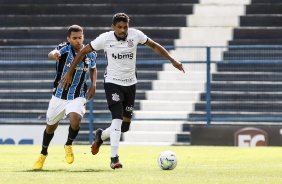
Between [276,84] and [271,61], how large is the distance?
53 cm

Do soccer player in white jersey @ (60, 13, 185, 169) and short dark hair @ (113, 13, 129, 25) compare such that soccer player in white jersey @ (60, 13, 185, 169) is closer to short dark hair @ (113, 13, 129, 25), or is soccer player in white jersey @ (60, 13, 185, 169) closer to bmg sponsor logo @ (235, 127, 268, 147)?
short dark hair @ (113, 13, 129, 25)

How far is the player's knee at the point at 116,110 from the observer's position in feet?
37.2

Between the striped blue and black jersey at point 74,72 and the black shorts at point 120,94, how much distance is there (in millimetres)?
471

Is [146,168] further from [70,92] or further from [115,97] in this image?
[70,92]

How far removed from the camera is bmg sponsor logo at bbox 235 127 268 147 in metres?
19.1

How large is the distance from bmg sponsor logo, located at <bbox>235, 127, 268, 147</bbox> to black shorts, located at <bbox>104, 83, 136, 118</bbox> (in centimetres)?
759

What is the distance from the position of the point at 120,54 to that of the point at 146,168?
4.60 feet

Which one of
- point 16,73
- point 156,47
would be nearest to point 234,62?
point 16,73

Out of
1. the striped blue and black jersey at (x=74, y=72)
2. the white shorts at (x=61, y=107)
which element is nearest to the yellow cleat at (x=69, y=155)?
the white shorts at (x=61, y=107)

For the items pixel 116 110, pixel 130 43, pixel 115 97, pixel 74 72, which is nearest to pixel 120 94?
pixel 115 97

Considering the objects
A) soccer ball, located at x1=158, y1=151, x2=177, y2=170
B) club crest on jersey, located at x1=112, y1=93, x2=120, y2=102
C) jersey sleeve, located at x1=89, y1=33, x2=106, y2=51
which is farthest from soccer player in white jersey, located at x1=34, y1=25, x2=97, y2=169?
soccer ball, located at x1=158, y1=151, x2=177, y2=170

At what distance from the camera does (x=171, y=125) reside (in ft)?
66.0

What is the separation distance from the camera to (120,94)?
37.9 ft

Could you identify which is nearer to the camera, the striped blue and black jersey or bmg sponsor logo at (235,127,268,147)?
the striped blue and black jersey
